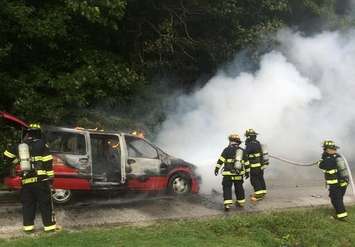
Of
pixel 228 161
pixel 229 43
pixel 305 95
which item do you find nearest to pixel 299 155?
pixel 305 95

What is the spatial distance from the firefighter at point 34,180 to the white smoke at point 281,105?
17.9ft

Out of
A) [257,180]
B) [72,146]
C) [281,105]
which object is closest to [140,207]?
[72,146]

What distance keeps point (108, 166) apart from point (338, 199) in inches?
201

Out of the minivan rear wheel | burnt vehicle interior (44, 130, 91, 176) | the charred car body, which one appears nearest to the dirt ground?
the minivan rear wheel

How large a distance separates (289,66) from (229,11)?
2.96m

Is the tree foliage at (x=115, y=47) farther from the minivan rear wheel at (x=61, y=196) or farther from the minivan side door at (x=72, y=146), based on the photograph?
the minivan rear wheel at (x=61, y=196)

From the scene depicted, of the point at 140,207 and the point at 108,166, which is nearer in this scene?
the point at 140,207

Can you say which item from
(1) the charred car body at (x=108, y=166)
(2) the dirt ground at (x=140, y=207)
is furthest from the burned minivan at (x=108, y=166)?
(2) the dirt ground at (x=140, y=207)

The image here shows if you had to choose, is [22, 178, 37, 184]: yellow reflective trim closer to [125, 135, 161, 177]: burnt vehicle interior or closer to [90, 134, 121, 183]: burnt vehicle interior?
[90, 134, 121, 183]: burnt vehicle interior

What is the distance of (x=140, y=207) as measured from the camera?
474 inches

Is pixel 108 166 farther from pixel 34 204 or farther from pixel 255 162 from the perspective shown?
pixel 255 162

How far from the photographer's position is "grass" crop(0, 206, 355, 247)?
28.3ft

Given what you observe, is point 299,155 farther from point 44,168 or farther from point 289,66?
point 44,168

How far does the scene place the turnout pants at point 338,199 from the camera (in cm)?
1123
